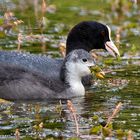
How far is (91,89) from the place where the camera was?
14.2 meters

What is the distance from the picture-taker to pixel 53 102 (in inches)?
512

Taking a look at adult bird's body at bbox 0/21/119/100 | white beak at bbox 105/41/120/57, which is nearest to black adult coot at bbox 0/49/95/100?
adult bird's body at bbox 0/21/119/100

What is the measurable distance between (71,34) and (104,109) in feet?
9.62

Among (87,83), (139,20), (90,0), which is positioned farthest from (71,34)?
(90,0)

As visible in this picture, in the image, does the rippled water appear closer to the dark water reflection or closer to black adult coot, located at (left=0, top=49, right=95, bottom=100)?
the dark water reflection

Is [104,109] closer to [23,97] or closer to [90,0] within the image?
[23,97]

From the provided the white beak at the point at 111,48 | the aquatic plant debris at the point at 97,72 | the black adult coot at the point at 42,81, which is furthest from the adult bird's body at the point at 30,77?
the white beak at the point at 111,48

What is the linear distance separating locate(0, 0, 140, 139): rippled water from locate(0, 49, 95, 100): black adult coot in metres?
0.23

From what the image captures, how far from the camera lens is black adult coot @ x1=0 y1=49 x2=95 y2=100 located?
1319cm

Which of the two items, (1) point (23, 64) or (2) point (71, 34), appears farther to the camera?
(2) point (71, 34)

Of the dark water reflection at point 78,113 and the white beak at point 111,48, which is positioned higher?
the white beak at point 111,48

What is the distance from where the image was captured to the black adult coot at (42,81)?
13.2 m

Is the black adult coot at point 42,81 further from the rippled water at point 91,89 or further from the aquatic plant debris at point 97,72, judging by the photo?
the rippled water at point 91,89

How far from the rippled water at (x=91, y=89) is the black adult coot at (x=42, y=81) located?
0.76ft
